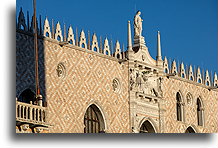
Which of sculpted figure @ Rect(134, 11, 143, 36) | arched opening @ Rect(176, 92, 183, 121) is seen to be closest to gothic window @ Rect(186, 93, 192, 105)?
arched opening @ Rect(176, 92, 183, 121)

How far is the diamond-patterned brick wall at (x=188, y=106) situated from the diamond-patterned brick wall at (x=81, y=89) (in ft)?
3.47

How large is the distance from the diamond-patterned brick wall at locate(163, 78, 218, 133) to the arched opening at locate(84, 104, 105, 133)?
1514 mm

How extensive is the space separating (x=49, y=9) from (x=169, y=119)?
494 cm

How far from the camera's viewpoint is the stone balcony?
7.06 m

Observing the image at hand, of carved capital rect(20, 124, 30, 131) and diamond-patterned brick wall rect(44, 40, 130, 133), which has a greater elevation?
diamond-patterned brick wall rect(44, 40, 130, 133)

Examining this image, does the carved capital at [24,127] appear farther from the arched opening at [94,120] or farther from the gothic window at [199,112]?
the gothic window at [199,112]

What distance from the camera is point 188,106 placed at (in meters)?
12.4

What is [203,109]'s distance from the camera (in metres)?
12.7

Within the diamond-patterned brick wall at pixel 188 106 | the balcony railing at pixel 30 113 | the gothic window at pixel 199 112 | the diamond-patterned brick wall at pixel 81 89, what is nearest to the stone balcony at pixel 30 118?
the balcony railing at pixel 30 113

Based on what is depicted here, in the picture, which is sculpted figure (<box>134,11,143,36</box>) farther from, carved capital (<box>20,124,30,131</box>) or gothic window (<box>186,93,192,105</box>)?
carved capital (<box>20,124,30,131</box>)

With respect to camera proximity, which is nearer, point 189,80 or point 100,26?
point 100,26

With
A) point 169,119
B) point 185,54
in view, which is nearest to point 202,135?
point 185,54

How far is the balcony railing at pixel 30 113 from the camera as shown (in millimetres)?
7055

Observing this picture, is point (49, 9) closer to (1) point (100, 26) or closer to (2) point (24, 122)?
(1) point (100, 26)
